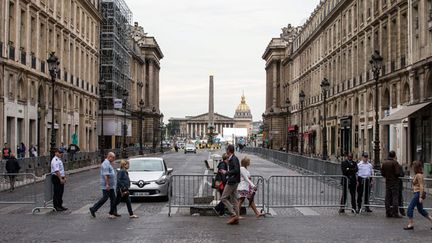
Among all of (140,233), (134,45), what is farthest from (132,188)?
(134,45)

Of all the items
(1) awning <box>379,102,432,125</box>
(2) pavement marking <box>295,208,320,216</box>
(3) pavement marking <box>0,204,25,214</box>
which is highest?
(1) awning <box>379,102,432,125</box>

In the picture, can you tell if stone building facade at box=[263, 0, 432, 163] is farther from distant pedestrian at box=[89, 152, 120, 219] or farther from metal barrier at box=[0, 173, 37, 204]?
distant pedestrian at box=[89, 152, 120, 219]

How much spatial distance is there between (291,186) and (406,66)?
2498cm

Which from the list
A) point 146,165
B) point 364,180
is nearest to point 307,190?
point 364,180

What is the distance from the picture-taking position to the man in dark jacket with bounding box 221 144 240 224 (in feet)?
55.5

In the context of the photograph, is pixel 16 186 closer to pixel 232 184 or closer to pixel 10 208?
pixel 10 208

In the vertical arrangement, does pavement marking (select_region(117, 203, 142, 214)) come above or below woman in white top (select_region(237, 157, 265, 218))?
below

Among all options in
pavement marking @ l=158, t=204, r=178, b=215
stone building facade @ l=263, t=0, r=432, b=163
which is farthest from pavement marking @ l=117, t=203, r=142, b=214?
stone building facade @ l=263, t=0, r=432, b=163

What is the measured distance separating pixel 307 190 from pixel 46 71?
36954mm

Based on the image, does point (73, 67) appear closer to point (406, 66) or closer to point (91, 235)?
point (406, 66)

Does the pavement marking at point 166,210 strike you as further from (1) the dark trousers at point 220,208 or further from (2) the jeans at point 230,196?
(2) the jeans at point 230,196

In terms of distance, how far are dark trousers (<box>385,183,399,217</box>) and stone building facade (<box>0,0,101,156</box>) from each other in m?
30.1

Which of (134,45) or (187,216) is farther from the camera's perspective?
(134,45)

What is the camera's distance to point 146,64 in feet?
456
